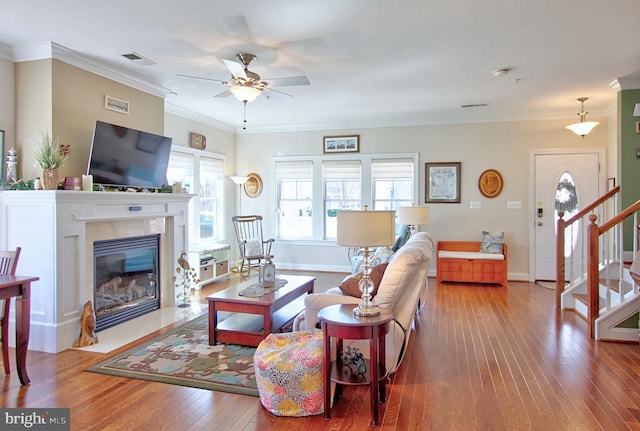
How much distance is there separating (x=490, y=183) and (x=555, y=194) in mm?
1000

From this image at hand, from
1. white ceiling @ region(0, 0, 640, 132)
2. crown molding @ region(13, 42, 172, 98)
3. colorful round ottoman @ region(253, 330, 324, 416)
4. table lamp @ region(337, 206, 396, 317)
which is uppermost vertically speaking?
white ceiling @ region(0, 0, 640, 132)

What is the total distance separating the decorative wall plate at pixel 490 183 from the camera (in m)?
6.60

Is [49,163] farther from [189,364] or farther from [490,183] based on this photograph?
[490,183]

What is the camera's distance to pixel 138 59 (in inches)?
156

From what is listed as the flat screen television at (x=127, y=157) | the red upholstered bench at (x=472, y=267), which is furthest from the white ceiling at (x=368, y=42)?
the red upholstered bench at (x=472, y=267)

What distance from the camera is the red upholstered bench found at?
6.19 metres

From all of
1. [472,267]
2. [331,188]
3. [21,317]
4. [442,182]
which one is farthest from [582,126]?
[21,317]

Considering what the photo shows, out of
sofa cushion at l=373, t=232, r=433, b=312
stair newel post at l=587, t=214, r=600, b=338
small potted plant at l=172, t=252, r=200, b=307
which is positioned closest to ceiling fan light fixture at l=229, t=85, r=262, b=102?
sofa cushion at l=373, t=232, r=433, b=312

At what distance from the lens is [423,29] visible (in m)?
3.26

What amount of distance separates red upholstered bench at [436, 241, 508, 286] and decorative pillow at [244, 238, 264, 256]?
9.55 ft

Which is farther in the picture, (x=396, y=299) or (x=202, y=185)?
(x=202, y=185)

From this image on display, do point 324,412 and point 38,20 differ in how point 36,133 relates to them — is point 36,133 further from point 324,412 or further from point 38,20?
point 324,412

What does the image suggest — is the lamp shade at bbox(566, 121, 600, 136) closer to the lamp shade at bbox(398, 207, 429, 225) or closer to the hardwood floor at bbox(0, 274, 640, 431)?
the lamp shade at bbox(398, 207, 429, 225)

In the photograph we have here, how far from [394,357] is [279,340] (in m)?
0.83
